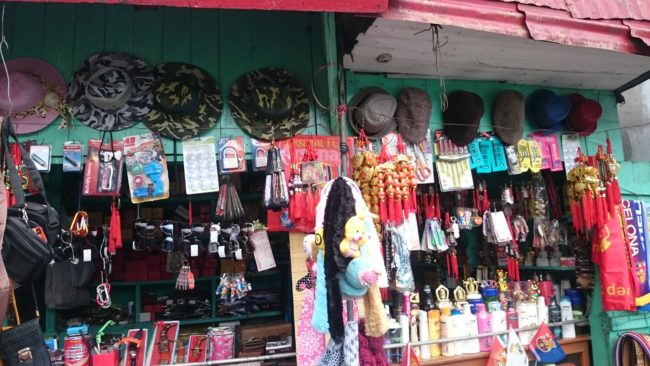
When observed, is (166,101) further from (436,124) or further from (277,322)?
(277,322)

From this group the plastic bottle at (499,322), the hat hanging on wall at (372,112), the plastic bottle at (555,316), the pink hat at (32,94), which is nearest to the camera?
the pink hat at (32,94)

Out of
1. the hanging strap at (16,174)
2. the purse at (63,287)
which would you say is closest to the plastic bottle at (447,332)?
the hanging strap at (16,174)

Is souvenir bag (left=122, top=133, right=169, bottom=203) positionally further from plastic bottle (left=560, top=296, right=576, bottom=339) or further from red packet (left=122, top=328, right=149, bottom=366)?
plastic bottle (left=560, top=296, right=576, bottom=339)

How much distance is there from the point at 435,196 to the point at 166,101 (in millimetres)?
2426

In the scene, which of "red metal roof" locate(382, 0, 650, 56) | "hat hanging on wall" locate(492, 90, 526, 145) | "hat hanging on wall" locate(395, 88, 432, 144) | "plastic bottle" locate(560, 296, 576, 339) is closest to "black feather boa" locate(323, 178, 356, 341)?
"red metal roof" locate(382, 0, 650, 56)

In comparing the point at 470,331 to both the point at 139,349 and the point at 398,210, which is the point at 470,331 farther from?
the point at 139,349

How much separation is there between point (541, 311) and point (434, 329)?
104 centimetres

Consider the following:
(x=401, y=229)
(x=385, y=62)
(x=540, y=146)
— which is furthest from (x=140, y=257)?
(x=540, y=146)

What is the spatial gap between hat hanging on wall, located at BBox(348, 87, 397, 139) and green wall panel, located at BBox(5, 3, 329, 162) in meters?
0.23

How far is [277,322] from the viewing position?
452cm

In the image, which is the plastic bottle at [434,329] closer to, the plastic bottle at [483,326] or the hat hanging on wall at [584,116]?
the plastic bottle at [483,326]

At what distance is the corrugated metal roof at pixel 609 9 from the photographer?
10.1 feet

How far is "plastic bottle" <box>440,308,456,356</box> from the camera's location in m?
3.51

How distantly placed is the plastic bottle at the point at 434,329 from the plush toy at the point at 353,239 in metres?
1.73
